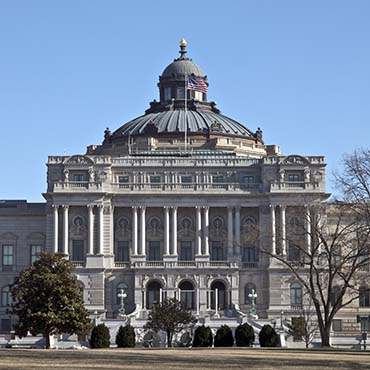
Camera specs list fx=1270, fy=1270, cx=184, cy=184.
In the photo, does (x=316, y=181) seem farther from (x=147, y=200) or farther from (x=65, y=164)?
(x=65, y=164)

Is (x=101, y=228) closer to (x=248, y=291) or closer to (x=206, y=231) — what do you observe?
(x=206, y=231)

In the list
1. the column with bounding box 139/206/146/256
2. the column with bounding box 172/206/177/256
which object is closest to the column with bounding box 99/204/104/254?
the column with bounding box 139/206/146/256

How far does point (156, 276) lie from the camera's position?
136m

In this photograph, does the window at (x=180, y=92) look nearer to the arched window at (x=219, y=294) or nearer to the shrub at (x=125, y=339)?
the arched window at (x=219, y=294)

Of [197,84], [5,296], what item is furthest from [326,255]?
[197,84]

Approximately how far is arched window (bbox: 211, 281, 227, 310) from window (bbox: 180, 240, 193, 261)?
4.55 metres

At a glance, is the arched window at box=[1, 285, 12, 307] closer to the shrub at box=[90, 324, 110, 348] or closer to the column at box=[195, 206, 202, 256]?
the column at box=[195, 206, 202, 256]

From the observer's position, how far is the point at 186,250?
140 meters

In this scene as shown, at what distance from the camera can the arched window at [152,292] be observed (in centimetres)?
13588

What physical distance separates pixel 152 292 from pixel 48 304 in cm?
4291

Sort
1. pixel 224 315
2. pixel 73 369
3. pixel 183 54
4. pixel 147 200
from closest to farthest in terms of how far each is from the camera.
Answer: pixel 73 369, pixel 224 315, pixel 147 200, pixel 183 54

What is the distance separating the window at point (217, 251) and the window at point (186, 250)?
2421mm

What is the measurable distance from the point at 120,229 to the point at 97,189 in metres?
5.33

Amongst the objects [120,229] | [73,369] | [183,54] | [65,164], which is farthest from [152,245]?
[73,369]
